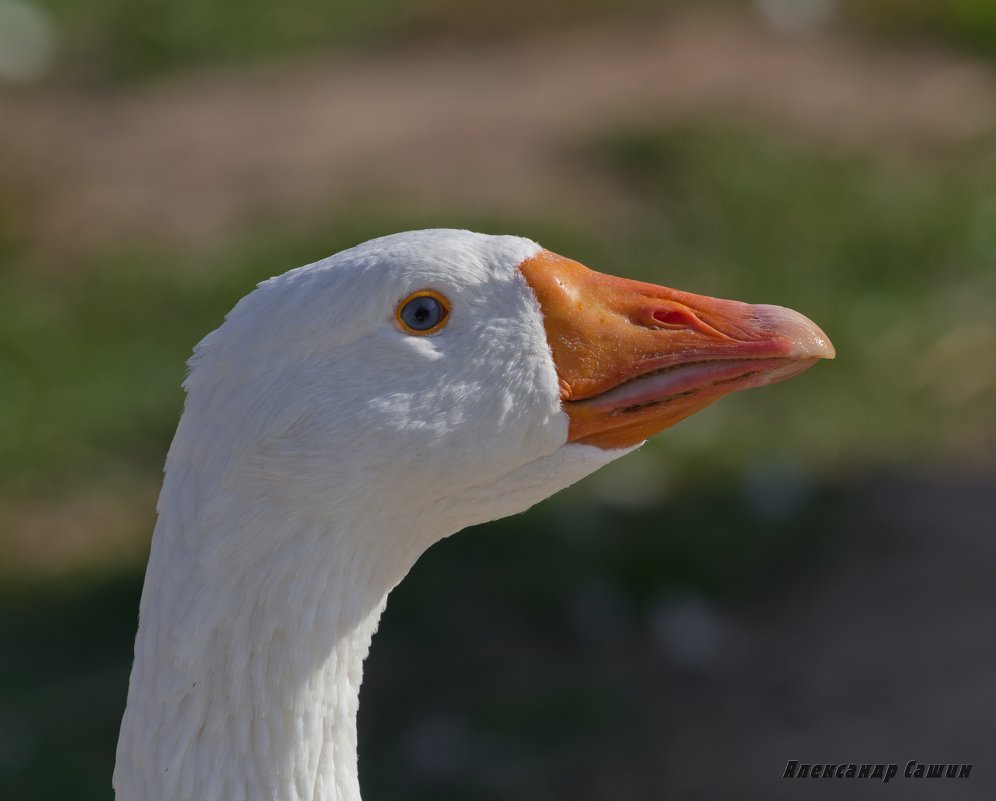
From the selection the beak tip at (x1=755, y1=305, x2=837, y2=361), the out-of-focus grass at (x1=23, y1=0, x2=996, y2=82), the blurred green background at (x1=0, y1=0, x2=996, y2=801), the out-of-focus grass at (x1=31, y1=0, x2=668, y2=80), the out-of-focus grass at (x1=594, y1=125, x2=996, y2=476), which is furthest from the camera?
the out-of-focus grass at (x1=31, y1=0, x2=668, y2=80)

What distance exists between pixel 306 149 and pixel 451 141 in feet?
3.12

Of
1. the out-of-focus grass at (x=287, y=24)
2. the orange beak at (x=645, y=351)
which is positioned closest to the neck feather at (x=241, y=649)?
the orange beak at (x=645, y=351)

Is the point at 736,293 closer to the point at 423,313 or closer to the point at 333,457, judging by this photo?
the point at 423,313

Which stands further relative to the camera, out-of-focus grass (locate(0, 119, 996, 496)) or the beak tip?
out-of-focus grass (locate(0, 119, 996, 496))

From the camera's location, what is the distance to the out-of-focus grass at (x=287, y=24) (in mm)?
10250

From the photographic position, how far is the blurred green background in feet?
18.7

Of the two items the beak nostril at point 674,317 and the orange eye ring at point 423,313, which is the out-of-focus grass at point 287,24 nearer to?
the beak nostril at point 674,317

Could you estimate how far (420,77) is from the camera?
33.3 feet

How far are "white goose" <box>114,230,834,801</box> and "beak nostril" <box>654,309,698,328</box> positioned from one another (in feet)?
0.19

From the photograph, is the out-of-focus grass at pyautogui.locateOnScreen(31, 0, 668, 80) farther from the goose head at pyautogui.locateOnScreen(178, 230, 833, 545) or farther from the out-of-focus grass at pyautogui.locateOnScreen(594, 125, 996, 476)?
the goose head at pyautogui.locateOnScreen(178, 230, 833, 545)

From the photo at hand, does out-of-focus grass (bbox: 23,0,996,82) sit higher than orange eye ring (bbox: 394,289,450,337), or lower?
higher

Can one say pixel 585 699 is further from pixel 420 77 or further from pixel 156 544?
pixel 420 77

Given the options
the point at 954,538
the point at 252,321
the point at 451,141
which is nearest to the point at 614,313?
the point at 252,321

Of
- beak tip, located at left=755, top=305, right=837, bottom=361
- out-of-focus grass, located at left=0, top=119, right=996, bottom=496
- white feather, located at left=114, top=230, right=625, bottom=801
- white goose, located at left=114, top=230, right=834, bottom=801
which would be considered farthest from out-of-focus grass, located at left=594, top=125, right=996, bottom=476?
white feather, located at left=114, top=230, right=625, bottom=801
